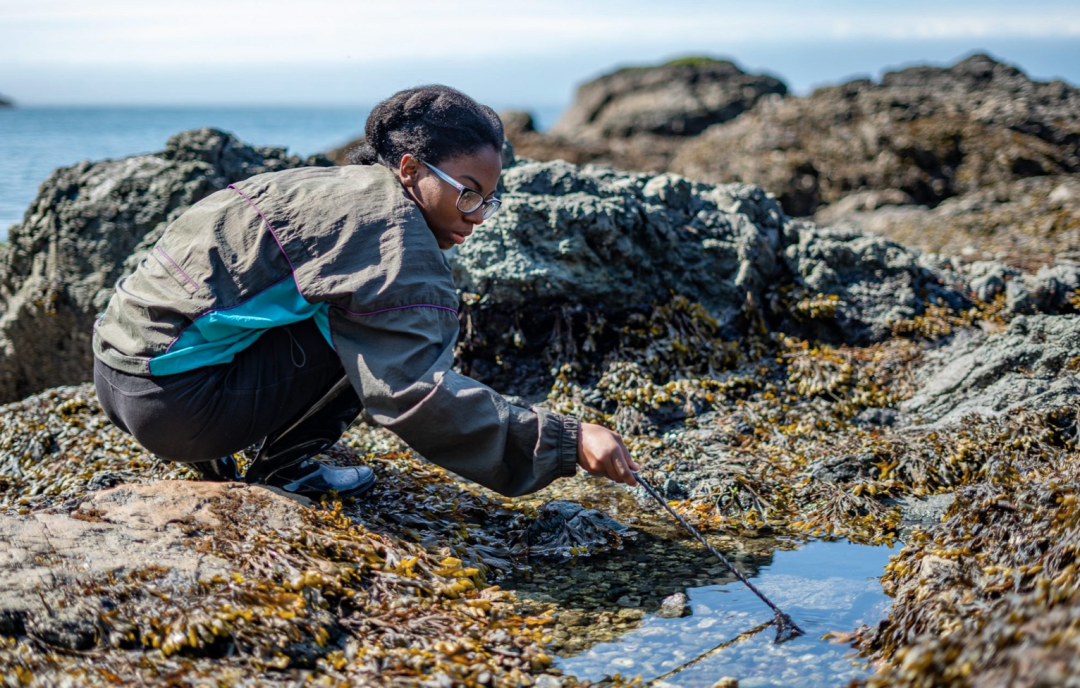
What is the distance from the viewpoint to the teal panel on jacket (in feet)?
9.18

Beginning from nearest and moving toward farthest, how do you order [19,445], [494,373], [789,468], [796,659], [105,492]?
1. [796,659]
2. [105,492]
3. [789,468]
4. [19,445]
5. [494,373]

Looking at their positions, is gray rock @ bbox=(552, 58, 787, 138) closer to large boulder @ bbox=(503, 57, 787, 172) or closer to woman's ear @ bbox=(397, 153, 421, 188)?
Answer: large boulder @ bbox=(503, 57, 787, 172)

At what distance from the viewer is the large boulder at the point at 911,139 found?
10.5m

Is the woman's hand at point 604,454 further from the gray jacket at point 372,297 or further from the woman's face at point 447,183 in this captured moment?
the woman's face at point 447,183

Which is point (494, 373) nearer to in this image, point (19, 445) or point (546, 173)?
point (546, 173)

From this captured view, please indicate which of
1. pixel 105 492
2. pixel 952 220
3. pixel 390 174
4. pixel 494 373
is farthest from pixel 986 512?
pixel 952 220

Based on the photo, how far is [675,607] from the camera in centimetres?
298

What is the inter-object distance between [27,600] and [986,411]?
4155 millimetres

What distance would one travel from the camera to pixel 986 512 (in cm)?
296

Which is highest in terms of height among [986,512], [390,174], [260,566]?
[390,174]

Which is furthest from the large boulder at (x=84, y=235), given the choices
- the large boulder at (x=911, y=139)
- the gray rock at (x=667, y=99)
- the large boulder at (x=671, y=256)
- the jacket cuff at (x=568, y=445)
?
the gray rock at (x=667, y=99)

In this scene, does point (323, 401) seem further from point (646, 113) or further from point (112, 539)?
point (646, 113)

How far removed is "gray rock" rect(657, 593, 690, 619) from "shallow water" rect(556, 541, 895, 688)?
0.09 ft

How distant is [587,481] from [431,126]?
2021mm
